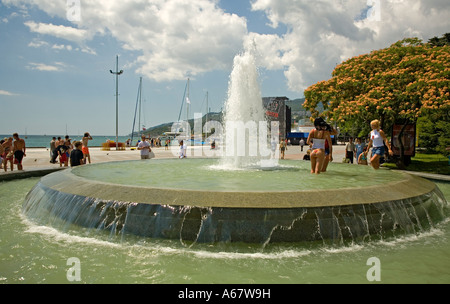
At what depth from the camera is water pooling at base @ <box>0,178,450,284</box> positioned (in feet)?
14.2

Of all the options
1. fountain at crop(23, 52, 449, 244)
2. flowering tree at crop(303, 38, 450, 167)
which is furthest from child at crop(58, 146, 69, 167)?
flowering tree at crop(303, 38, 450, 167)

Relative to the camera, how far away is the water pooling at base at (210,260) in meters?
4.34

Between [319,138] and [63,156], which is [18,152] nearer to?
[63,156]

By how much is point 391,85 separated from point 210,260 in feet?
52.6

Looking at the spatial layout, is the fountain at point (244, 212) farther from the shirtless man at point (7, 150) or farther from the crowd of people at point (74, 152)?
the shirtless man at point (7, 150)

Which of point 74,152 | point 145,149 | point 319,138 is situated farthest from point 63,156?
point 319,138

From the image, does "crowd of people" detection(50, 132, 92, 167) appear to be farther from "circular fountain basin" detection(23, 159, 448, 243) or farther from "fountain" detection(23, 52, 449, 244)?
"circular fountain basin" detection(23, 159, 448, 243)

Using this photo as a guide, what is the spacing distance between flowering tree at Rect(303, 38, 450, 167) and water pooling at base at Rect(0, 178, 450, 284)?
39.8ft

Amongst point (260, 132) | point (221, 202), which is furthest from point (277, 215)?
point (260, 132)

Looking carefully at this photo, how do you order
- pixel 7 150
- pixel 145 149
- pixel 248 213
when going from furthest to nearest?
1. pixel 145 149
2. pixel 7 150
3. pixel 248 213

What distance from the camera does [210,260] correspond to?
4918 millimetres
